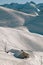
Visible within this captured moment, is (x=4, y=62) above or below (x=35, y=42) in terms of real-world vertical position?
above

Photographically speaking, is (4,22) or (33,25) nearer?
(33,25)

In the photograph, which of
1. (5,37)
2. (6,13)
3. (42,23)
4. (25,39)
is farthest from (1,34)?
(6,13)

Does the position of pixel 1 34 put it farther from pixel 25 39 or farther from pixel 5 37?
pixel 25 39

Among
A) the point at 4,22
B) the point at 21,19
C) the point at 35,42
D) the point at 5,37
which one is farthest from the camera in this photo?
the point at 21,19

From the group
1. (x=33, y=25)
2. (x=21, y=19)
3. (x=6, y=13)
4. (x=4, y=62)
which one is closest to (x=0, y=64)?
(x=4, y=62)

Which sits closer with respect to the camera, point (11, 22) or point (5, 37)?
point (5, 37)

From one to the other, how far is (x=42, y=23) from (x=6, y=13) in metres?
19.8

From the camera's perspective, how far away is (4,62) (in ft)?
45.9

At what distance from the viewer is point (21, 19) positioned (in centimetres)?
7900

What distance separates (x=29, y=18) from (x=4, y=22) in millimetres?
12032

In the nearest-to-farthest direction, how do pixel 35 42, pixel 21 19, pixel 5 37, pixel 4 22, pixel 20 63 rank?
pixel 20 63
pixel 5 37
pixel 35 42
pixel 4 22
pixel 21 19

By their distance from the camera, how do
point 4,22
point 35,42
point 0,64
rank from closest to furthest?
point 0,64, point 35,42, point 4,22

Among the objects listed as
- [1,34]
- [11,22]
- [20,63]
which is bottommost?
[11,22]

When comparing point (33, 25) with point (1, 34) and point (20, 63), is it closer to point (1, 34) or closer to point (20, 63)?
point (1, 34)
